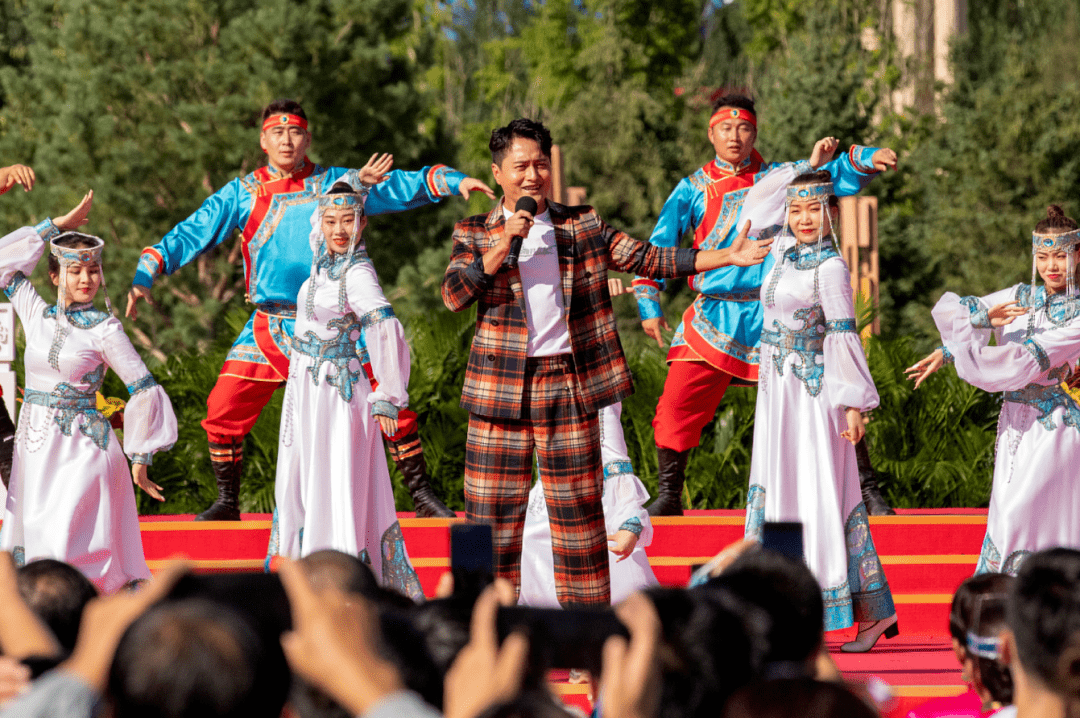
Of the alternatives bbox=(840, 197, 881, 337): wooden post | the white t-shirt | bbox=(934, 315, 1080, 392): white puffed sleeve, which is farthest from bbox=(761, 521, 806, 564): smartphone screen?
bbox=(840, 197, 881, 337): wooden post

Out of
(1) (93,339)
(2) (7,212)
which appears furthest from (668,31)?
(1) (93,339)

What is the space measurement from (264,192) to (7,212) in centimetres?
832

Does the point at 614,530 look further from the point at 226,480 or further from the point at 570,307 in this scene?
the point at 226,480

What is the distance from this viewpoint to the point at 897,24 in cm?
2300

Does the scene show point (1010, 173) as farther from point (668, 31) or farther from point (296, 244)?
point (296, 244)

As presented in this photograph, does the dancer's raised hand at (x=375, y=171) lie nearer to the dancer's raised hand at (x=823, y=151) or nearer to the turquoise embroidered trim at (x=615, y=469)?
the turquoise embroidered trim at (x=615, y=469)

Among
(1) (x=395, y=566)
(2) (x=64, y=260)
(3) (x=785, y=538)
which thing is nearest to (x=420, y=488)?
(1) (x=395, y=566)

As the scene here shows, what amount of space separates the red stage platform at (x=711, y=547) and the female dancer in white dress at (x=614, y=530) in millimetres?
654

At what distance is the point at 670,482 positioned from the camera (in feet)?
21.7

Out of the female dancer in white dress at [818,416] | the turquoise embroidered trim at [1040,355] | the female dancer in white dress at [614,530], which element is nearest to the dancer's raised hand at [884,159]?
the female dancer in white dress at [818,416]

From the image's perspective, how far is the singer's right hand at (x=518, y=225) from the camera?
13.8ft

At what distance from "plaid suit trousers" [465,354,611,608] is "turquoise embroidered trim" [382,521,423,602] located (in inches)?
28.4

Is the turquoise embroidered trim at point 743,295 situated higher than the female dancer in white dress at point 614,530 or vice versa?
the turquoise embroidered trim at point 743,295

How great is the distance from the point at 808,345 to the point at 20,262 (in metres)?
3.51
